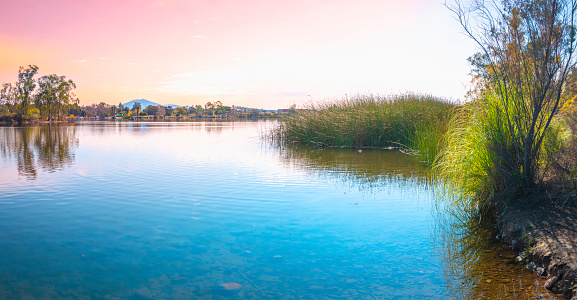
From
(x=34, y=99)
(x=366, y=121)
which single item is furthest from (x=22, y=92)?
(x=366, y=121)

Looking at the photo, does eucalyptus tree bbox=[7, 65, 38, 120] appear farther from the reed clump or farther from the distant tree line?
the reed clump

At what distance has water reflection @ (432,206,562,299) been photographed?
299 centimetres

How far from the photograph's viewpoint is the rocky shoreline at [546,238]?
9.89 ft

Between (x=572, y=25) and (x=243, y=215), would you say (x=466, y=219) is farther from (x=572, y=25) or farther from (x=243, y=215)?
(x=243, y=215)

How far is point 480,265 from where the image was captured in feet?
11.6

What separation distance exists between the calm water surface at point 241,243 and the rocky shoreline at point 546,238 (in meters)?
0.15

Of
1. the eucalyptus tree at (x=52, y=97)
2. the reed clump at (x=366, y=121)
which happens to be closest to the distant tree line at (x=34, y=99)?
the eucalyptus tree at (x=52, y=97)

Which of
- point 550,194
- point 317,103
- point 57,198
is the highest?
point 317,103

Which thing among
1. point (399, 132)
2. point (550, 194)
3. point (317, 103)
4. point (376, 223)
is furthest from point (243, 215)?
point (317, 103)

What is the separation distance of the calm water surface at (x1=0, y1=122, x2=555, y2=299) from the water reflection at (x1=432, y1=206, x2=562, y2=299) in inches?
0.6

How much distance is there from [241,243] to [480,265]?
2321 millimetres

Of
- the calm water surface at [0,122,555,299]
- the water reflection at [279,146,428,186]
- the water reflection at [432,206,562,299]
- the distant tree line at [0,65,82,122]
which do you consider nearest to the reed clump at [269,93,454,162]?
the water reflection at [279,146,428,186]

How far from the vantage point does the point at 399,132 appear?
1416cm

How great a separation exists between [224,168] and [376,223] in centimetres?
545
